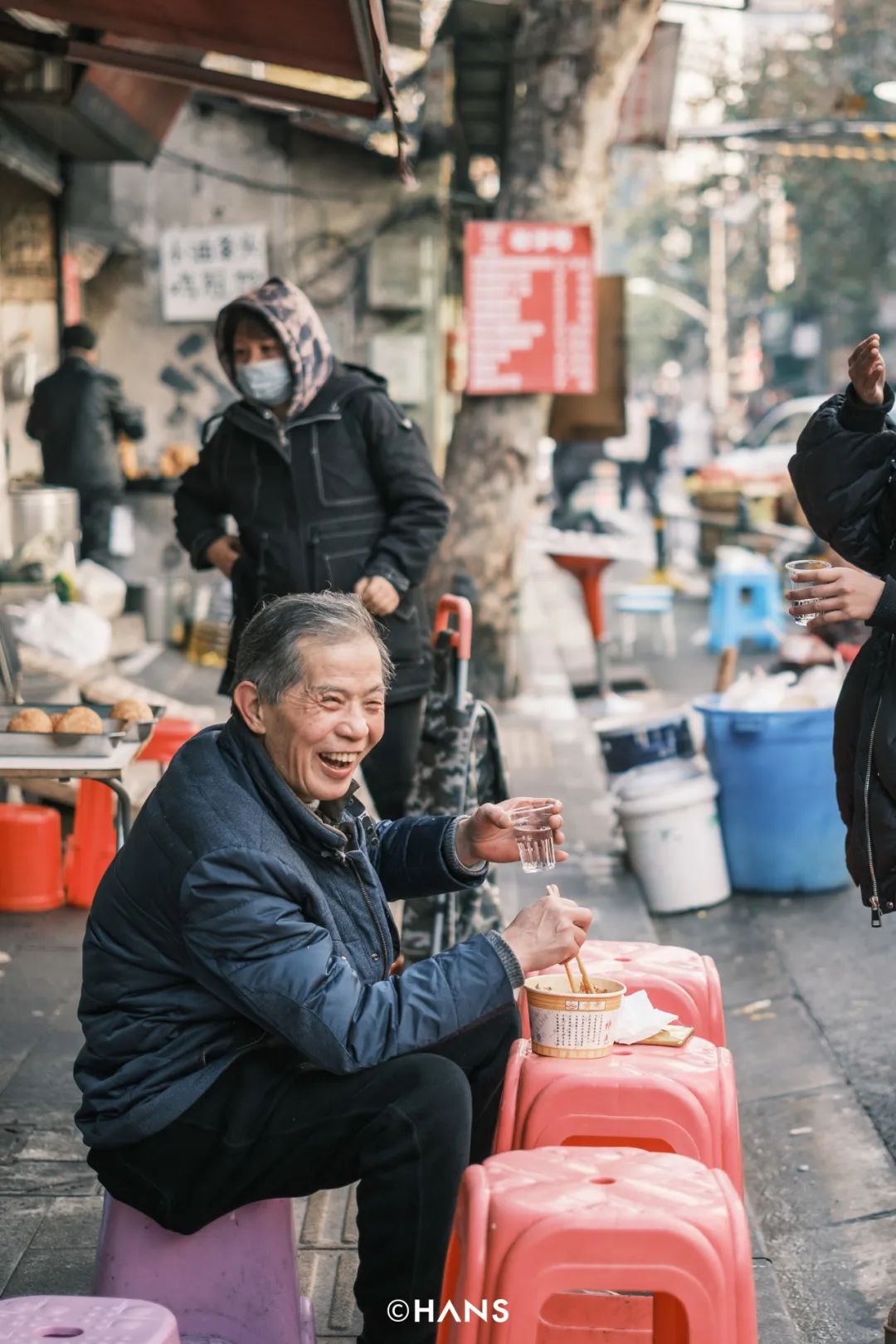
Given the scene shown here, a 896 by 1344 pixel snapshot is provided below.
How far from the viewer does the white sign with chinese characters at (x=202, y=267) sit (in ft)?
44.9

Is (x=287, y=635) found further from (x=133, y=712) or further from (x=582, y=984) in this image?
(x=133, y=712)

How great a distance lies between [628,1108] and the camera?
3.04 meters

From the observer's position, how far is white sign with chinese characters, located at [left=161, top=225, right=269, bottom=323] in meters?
13.7

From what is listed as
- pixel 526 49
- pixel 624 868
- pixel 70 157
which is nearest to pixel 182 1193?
pixel 624 868

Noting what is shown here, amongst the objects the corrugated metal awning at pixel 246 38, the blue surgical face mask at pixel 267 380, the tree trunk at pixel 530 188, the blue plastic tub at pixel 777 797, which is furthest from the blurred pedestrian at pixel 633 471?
the blue surgical face mask at pixel 267 380

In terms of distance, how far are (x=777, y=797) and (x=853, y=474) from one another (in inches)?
131

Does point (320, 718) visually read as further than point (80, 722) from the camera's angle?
No

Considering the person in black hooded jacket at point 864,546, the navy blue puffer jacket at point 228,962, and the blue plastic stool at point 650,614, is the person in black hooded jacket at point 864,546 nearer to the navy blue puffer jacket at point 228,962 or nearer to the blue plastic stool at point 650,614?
the navy blue puffer jacket at point 228,962

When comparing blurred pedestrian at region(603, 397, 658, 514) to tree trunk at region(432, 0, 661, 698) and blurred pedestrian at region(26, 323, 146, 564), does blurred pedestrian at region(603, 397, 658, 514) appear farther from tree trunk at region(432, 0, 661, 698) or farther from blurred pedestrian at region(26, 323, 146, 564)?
blurred pedestrian at region(26, 323, 146, 564)

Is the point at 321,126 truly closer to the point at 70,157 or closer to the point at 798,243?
the point at 70,157

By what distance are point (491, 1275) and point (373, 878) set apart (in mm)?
816

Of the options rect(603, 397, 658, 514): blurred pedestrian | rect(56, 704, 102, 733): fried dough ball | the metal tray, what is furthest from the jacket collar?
rect(603, 397, 658, 514): blurred pedestrian

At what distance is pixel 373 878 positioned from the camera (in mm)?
3100

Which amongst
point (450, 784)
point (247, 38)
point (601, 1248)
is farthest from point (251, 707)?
point (247, 38)
